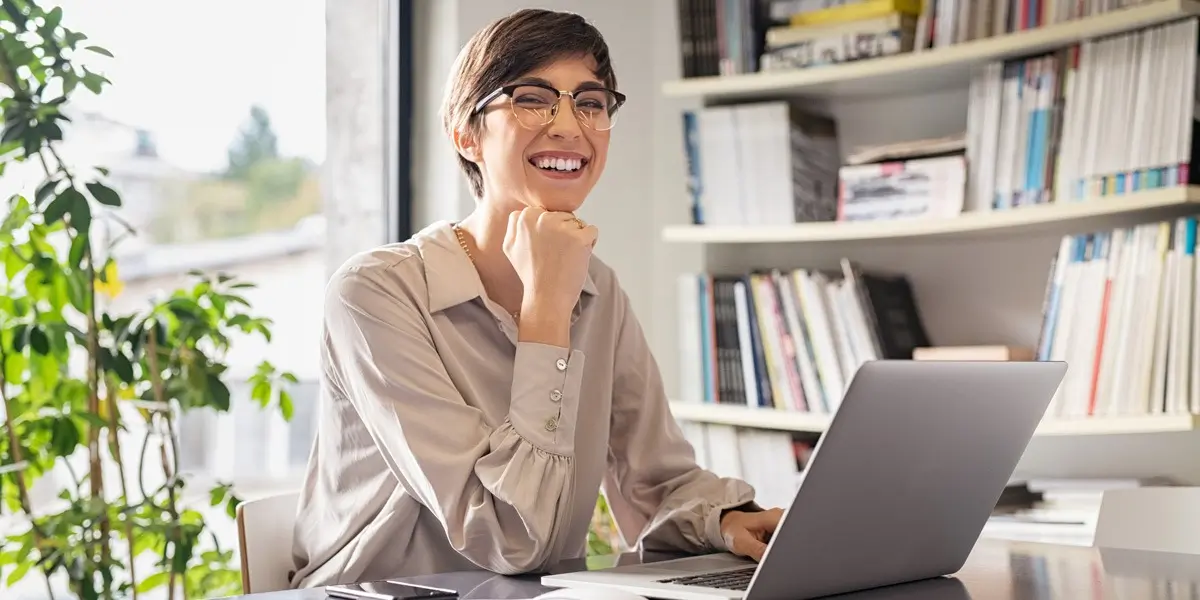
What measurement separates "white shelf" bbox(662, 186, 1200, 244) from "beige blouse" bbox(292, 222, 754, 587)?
99cm

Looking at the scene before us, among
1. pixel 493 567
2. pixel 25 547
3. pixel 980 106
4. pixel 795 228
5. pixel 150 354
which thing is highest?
pixel 980 106

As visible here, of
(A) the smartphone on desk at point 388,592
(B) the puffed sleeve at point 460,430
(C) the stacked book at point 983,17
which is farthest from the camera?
(C) the stacked book at point 983,17

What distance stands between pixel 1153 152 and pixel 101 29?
1951mm

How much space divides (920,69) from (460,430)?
1579 mm

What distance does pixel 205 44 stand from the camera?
251 cm

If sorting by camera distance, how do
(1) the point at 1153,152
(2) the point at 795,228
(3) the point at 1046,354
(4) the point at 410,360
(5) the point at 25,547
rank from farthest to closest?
1. (2) the point at 795,228
2. (3) the point at 1046,354
3. (1) the point at 1153,152
4. (5) the point at 25,547
5. (4) the point at 410,360

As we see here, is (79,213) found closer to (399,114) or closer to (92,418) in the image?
(92,418)

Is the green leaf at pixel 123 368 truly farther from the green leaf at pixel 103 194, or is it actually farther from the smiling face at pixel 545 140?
the smiling face at pixel 545 140

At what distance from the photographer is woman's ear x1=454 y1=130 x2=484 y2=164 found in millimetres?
1664

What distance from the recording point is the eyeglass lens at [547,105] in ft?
5.15

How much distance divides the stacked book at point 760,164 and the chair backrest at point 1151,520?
3.93ft

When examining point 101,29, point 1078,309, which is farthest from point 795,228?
point 101,29

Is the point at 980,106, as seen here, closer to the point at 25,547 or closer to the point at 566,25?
the point at 566,25

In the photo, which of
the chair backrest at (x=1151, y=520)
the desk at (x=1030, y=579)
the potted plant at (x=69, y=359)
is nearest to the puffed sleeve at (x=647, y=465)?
the desk at (x=1030, y=579)
